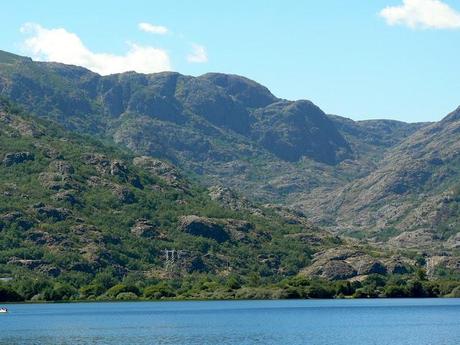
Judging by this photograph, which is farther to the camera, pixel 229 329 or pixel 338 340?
pixel 229 329

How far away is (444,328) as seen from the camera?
163 m

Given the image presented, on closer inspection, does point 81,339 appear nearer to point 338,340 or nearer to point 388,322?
point 338,340

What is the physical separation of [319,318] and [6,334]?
66.7 m

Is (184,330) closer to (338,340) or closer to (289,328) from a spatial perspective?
(289,328)

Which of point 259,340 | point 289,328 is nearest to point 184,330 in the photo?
point 289,328

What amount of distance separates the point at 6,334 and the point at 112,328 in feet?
66.1

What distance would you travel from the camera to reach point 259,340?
144 meters

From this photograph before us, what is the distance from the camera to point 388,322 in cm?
18412

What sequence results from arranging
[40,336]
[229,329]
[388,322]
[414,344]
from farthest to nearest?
[388,322], [229,329], [40,336], [414,344]

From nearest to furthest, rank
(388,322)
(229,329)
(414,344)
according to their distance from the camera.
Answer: (414,344), (229,329), (388,322)

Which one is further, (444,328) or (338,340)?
(444,328)

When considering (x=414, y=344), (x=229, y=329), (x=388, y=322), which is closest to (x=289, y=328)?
(x=229, y=329)

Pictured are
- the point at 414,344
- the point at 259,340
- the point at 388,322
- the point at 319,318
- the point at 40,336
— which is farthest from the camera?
the point at 319,318

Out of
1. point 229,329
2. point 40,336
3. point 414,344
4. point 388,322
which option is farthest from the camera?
point 388,322
